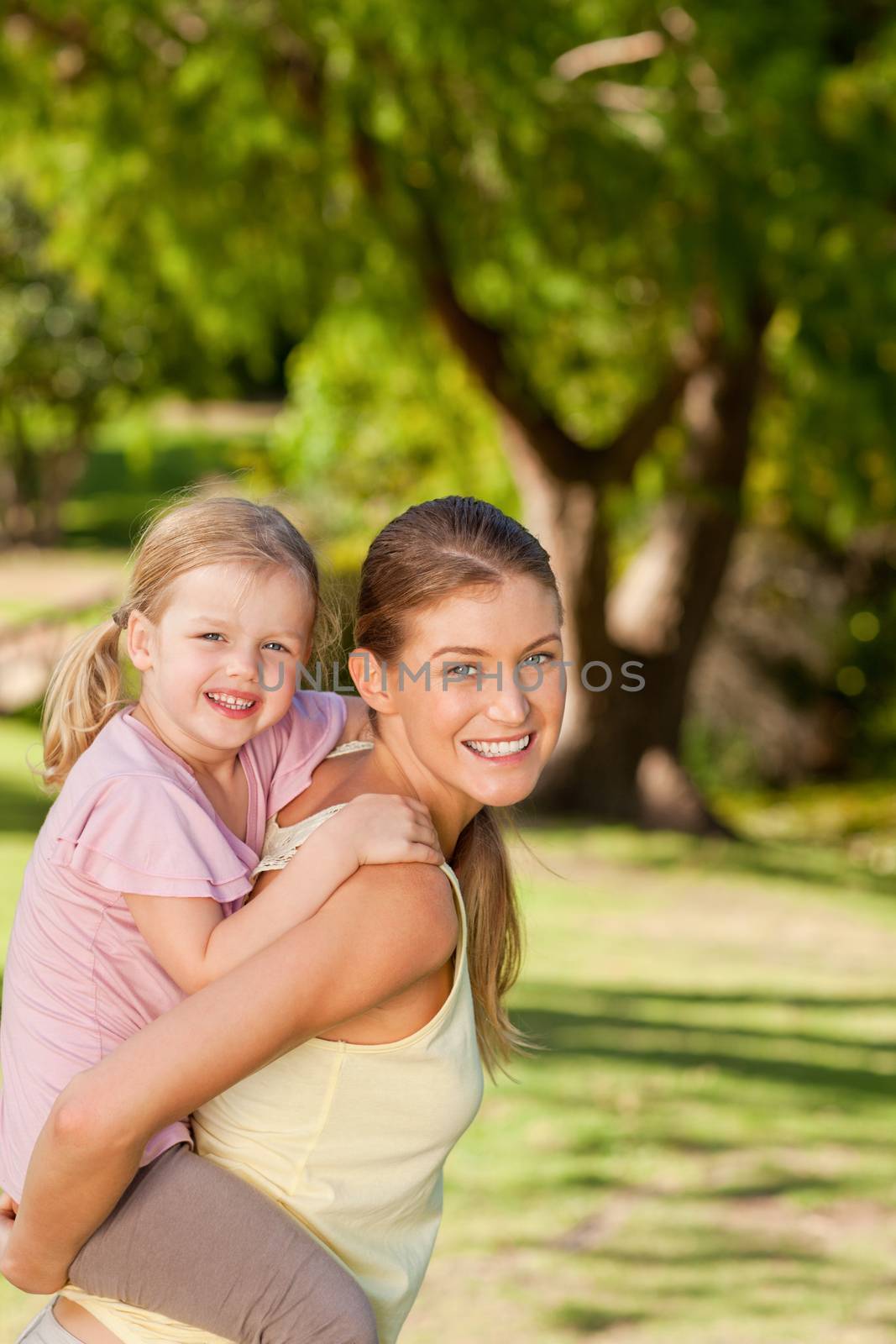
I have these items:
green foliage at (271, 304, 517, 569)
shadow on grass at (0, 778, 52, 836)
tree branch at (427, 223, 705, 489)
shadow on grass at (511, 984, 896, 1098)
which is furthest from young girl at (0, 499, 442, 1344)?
green foliage at (271, 304, 517, 569)

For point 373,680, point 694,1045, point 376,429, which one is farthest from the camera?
point 376,429

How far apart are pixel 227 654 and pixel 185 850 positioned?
24 centimetres

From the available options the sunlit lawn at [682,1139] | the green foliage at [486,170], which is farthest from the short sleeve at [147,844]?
the green foliage at [486,170]

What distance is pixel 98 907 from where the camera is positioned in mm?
1723

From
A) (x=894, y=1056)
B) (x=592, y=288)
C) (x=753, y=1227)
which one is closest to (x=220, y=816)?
(x=753, y=1227)

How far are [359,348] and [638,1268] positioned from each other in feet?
26.4

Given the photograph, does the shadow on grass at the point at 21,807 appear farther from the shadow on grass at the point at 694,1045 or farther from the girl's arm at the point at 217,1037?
the girl's arm at the point at 217,1037

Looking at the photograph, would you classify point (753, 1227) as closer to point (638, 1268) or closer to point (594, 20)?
point (638, 1268)

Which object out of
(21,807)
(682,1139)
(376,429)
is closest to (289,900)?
(682,1139)

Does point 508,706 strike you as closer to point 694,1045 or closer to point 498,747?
point 498,747

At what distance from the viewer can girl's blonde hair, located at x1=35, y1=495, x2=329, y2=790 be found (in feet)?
6.01

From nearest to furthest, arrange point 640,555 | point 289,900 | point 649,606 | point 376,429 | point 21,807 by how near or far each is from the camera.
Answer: point 289,900 → point 21,807 → point 649,606 → point 640,555 → point 376,429

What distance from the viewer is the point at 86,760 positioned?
1777 mm

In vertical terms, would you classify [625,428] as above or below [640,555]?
above
